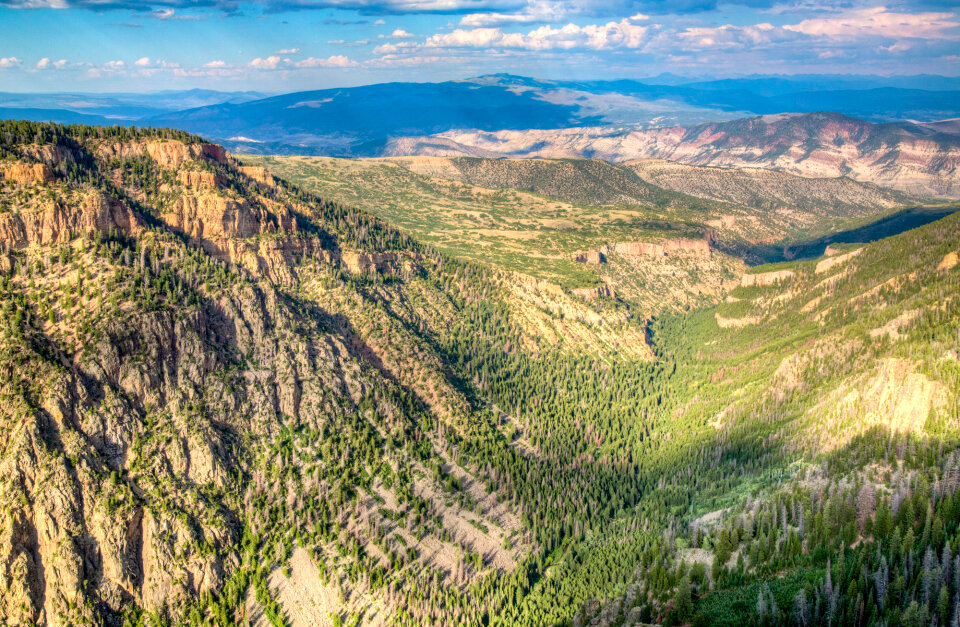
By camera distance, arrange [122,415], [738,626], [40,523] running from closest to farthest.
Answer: [738,626] < [40,523] < [122,415]

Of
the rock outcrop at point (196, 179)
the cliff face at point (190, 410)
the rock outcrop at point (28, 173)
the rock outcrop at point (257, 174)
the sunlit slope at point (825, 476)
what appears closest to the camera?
the sunlit slope at point (825, 476)

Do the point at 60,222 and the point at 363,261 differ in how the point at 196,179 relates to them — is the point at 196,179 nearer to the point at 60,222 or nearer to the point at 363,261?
the point at 60,222

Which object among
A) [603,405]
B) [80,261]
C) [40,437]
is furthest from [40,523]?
[603,405]

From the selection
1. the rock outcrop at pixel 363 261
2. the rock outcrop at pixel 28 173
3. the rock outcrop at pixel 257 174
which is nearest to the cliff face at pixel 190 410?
the rock outcrop at pixel 28 173

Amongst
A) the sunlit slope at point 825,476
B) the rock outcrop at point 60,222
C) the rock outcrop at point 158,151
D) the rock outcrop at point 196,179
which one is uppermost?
the rock outcrop at point 158,151

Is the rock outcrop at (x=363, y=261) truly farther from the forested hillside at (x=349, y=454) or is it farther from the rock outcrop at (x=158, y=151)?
the rock outcrop at (x=158, y=151)

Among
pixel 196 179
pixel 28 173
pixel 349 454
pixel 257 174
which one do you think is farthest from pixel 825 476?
pixel 28 173

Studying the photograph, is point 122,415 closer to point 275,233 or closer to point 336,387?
point 336,387

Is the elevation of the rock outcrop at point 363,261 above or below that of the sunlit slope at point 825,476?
above

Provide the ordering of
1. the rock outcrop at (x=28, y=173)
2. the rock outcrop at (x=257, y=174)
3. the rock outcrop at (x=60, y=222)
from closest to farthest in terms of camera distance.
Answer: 1. the rock outcrop at (x=60, y=222)
2. the rock outcrop at (x=28, y=173)
3. the rock outcrop at (x=257, y=174)
